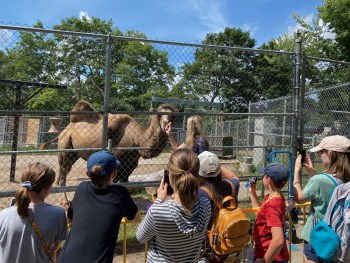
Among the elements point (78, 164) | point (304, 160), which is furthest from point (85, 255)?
point (78, 164)

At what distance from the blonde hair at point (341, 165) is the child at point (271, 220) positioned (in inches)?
14.5

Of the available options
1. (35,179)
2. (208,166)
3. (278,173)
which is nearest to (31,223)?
(35,179)

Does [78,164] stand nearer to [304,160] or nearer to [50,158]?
[50,158]

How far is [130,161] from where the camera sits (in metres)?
7.34

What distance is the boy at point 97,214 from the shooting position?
90.0 inches

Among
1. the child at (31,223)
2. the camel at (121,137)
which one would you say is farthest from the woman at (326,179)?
the camel at (121,137)

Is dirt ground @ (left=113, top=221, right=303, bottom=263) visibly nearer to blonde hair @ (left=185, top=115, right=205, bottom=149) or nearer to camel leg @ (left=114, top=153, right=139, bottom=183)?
blonde hair @ (left=185, top=115, right=205, bottom=149)

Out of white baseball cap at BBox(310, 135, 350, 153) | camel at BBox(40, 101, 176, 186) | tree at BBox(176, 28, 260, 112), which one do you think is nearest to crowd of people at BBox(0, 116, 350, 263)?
white baseball cap at BBox(310, 135, 350, 153)

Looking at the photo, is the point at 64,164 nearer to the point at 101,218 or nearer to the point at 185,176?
the point at 101,218

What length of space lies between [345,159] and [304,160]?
84 cm

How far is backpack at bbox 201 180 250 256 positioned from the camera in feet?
8.53

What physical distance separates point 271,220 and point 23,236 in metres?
1.82

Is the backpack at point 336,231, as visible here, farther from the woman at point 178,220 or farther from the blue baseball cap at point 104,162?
the blue baseball cap at point 104,162

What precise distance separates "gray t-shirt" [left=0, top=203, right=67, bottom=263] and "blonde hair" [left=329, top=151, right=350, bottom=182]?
2168 millimetres
